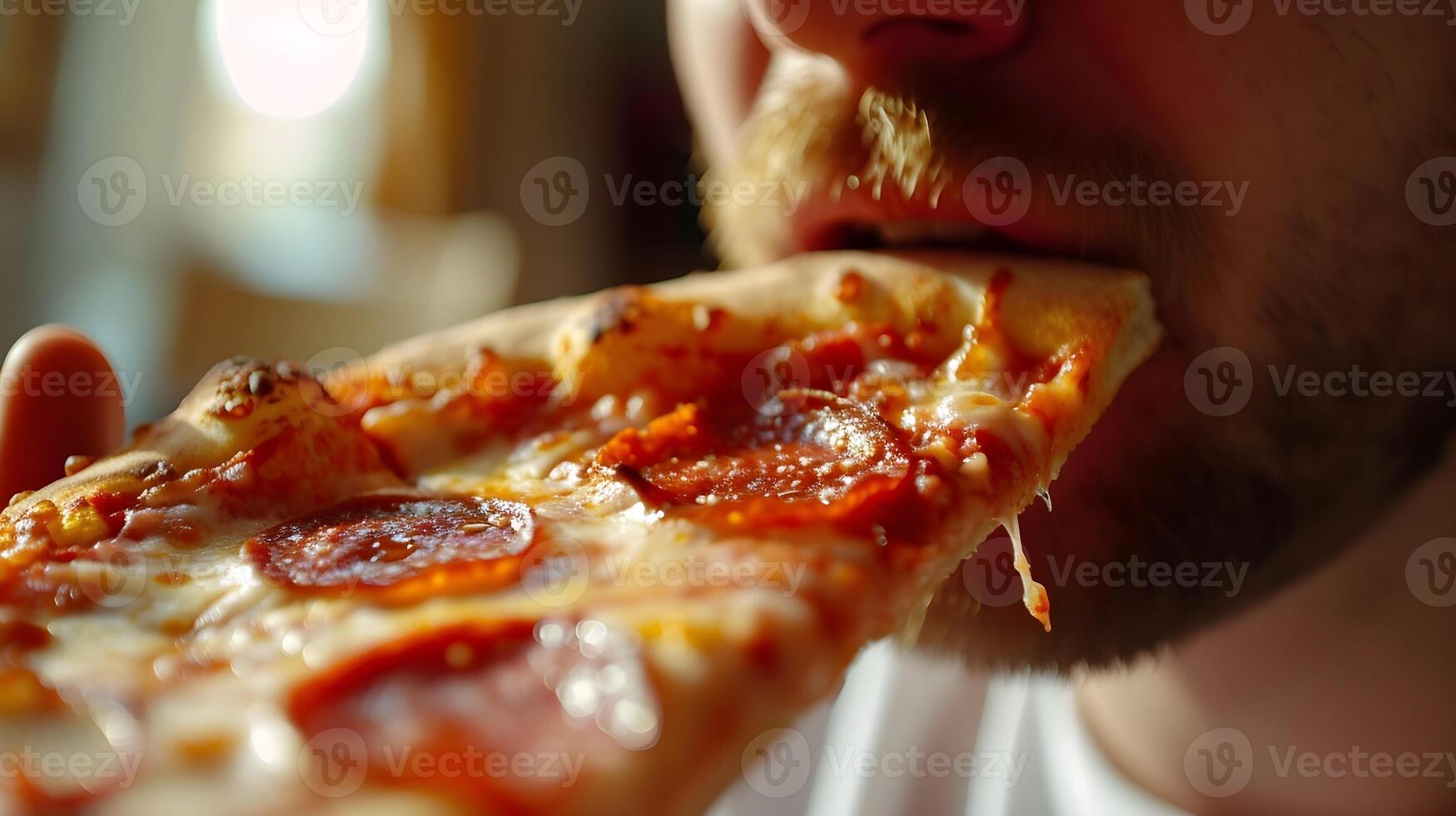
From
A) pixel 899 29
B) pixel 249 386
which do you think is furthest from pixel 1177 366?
pixel 249 386

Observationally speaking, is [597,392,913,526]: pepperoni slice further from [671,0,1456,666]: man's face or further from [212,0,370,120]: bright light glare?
[212,0,370,120]: bright light glare

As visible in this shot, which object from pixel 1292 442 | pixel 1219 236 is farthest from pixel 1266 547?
pixel 1219 236

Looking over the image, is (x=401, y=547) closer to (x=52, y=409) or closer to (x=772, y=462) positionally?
(x=772, y=462)

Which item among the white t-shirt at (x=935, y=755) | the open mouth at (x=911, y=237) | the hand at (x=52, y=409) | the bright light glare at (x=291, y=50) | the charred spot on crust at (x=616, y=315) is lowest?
the white t-shirt at (x=935, y=755)

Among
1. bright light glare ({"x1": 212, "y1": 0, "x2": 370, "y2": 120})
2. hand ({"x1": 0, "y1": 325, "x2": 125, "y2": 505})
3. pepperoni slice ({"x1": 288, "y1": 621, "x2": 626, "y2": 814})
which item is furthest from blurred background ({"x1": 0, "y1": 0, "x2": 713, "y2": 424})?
pepperoni slice ({"x1": 288, "y1": 621, "x2": 626, "y2": 814})

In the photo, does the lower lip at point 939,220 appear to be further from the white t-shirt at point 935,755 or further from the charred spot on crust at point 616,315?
the white t-shirt at point 935,755

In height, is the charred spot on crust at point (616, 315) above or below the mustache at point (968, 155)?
below

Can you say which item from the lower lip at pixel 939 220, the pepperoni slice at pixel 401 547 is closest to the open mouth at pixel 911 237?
the lower lip at pixel 939 220
